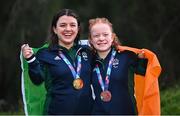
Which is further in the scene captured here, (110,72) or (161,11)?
(161,11)

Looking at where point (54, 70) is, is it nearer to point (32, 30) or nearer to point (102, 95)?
point (102, 95)

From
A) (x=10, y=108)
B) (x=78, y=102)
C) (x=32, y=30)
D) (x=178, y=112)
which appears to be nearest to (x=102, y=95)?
(x=78, y=102)

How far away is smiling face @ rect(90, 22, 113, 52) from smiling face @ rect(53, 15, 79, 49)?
16 cm

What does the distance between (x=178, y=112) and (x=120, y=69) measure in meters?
2.44

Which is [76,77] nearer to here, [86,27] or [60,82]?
[60,82]

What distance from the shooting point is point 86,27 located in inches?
396

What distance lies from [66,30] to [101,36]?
32cm

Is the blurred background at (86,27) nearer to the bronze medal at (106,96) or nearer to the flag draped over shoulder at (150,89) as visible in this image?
the flag draped over shoulder at (150,89)

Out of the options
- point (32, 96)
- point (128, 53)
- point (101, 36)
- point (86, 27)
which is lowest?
point (32, 96)

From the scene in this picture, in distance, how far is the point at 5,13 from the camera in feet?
35.0

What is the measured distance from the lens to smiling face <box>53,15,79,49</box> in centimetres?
554

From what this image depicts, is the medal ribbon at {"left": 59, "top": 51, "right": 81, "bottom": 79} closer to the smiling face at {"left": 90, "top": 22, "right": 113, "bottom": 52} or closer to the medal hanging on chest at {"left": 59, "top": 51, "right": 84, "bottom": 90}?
the medal hanging on chest at {"left": 59, "top": 51, "right": 84, "bottom": 90}

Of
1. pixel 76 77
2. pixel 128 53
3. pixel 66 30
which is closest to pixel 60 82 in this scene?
pixel 76 77

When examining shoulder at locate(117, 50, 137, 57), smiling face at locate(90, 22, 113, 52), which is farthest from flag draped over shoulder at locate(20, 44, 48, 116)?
shoulder at locate(117, 50, 137, 57)
